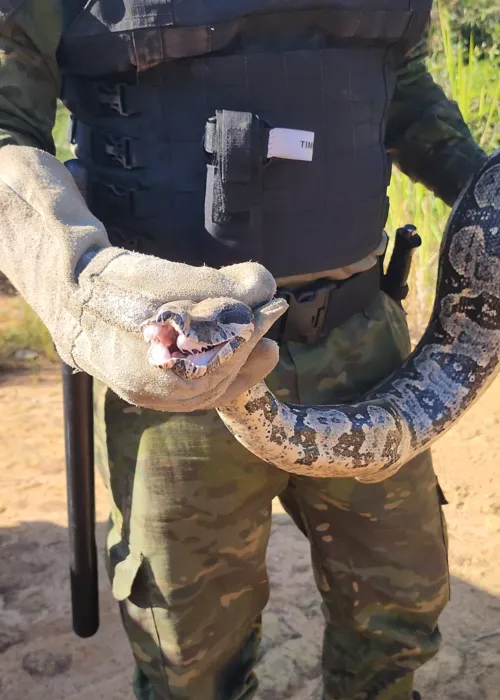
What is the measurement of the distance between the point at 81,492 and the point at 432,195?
338 cm

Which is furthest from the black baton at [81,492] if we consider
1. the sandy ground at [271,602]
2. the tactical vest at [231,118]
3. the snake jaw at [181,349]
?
the snake jaw at [181,349]

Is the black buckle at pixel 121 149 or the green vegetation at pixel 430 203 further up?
the black buckle at pixel 121 149

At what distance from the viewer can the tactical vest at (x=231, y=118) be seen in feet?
4.89

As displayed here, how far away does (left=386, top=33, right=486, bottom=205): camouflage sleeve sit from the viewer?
1.95 m

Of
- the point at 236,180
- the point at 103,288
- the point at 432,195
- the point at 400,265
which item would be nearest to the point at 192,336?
the point at 103,288

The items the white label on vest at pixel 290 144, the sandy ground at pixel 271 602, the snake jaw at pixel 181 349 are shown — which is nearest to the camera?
the snake jaw at pixel 181 349

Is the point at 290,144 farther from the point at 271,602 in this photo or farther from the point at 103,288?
the point at 271,602

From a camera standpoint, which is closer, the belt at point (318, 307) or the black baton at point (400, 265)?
the belt at point (318, 307)

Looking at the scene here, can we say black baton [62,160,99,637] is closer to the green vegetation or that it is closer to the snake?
the snake

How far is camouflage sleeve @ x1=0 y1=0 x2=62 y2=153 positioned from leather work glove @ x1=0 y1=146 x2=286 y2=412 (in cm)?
13

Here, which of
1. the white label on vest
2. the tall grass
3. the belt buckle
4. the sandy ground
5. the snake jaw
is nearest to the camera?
the snake jaw

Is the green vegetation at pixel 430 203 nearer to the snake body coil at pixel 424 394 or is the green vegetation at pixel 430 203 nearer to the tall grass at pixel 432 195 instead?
the tall grass at pixel 432 195

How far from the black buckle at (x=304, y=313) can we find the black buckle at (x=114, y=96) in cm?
49

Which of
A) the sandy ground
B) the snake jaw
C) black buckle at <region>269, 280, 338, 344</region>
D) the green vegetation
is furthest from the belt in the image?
the green vegetation
